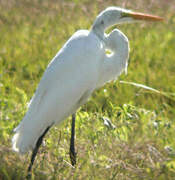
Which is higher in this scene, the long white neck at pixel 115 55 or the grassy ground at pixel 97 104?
the long white neck at pixel 115 55

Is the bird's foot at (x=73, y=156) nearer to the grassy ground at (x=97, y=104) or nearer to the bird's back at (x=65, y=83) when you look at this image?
the grassy ground at (x=97, y=104)

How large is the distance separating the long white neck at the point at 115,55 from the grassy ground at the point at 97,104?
28 cm

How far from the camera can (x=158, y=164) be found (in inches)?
98.7

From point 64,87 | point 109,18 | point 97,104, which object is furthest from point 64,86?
point 97,104

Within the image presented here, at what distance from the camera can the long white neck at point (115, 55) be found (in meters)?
3.23

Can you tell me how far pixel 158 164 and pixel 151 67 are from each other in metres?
2.64

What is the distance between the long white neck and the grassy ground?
0.93 ft

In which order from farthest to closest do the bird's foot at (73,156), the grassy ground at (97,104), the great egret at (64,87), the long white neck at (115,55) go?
the long white neck at (115,55), the bird's foot at (73,156), the great egret at (64,87), the grassy ground at (97,104)

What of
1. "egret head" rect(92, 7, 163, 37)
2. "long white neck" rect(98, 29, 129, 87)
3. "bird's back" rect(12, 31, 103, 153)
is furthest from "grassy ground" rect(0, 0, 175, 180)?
"egret head" rect(92, 7, 163, 37)

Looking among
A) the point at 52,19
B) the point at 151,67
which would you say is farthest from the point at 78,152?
the point at 52,19

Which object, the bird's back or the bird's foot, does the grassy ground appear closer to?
the bird's foot

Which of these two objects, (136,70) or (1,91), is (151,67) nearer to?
(136,70)

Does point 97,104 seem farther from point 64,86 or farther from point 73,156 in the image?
point 64,86

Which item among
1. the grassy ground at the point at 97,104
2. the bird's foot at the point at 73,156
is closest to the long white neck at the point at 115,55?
the grassy ground at the point at 97,104
